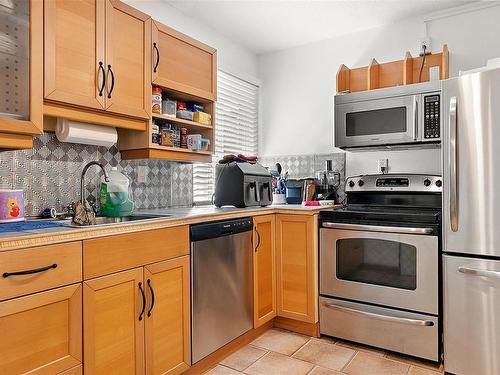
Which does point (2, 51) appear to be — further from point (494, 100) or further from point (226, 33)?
point (494, 100)

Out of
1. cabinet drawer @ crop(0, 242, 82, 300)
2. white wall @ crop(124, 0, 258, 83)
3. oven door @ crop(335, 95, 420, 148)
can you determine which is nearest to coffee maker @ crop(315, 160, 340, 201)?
oven door @ crop(335, 95, 420, 148)

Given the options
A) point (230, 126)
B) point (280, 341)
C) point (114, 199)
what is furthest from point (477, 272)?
point (230, 126)

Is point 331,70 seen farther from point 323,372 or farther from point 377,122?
point 323,372

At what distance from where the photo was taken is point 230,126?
341 centimetres

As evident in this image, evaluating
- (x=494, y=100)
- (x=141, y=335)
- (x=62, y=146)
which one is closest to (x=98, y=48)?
(x=62, y=146)

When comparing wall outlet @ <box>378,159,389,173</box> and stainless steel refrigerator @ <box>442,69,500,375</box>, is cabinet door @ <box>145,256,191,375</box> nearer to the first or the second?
stainless steel refrigerator @ <box>442,69,500,375</box>

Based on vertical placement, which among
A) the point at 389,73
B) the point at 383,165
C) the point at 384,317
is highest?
the point at 389,73

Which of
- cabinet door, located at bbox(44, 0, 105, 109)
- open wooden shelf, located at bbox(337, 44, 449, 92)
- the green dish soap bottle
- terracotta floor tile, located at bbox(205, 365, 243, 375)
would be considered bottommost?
terracotta floor tile, located at bbox(205, 365, 243, 375)

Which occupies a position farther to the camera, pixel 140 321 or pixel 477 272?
pixel 477 272

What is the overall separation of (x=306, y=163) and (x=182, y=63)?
155 cm

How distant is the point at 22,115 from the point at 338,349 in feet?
7.44

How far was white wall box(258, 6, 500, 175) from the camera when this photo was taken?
2730mm

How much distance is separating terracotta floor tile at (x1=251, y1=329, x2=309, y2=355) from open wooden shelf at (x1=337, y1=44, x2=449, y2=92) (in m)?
1.99

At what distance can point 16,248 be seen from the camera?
1223 mm
